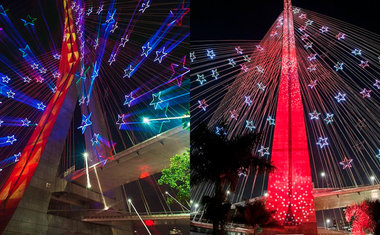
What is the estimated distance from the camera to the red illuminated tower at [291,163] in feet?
70.9

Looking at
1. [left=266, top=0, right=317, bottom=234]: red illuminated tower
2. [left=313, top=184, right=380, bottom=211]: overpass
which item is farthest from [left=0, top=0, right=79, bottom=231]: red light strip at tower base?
[left=313, top=184, right=380, bottom=211]: overpass

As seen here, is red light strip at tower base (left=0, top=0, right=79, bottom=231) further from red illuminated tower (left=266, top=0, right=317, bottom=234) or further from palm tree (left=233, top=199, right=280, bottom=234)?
red illuminated tower (left=266, top=0, right=317, bottom=234)

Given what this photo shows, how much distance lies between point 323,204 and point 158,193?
66.8 ft

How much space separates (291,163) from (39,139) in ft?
49.9

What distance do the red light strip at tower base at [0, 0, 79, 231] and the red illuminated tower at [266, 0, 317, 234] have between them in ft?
45.2

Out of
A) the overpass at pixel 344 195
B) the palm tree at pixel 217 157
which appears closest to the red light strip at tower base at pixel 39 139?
the palm tree at pixel 217 157

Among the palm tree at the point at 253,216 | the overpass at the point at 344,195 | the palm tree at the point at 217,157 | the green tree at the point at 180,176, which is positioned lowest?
the palm tree at the point at 253,216

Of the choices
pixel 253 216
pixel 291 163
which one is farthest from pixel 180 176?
pixel 253 216

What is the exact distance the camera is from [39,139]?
65.8 feet

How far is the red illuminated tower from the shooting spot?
21625 millimetres

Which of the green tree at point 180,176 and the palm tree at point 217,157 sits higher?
the green tree at point 180,176

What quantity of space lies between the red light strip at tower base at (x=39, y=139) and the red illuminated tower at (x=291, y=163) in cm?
1377

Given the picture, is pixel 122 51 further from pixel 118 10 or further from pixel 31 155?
pixel 31 155

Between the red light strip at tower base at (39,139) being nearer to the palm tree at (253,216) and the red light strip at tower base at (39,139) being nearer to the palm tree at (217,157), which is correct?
the palm tree at (217,157)
